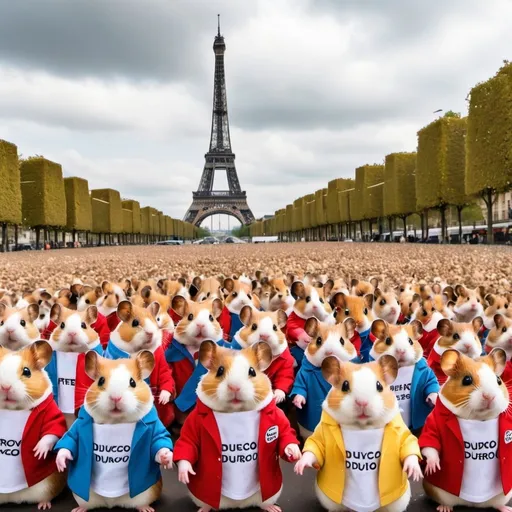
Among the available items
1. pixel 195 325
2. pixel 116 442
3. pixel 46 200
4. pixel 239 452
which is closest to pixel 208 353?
pixel 239 452

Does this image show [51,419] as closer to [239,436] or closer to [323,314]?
[239,436]

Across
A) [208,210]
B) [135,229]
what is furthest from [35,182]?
[208,210]

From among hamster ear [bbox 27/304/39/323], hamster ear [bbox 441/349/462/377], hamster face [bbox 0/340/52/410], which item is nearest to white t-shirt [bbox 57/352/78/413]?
hamster ear [bbox 27/304/39/323]

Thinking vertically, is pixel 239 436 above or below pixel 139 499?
above

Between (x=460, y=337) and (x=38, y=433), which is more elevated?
(x=460, y=337)

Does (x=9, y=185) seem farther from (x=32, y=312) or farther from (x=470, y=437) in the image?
(x=470, y=437)

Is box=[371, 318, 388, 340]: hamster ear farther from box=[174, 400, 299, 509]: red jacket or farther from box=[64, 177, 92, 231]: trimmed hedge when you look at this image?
box=[64, 177, 92, 231]: trimmed hedge

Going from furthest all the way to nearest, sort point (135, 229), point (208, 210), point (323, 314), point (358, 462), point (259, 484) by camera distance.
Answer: point (208, 210) → point (135, 229) → point (323, 314) → point (259, 484) → point (358, 462)
